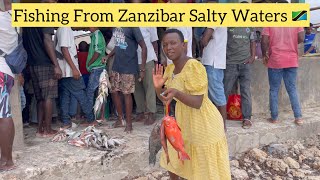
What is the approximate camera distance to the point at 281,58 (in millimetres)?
5191

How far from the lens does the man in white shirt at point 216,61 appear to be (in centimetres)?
466

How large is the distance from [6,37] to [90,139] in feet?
4.54

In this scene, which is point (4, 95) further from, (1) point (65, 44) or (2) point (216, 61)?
(2) point (216, 61)

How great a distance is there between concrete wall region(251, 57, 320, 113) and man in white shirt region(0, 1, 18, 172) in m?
3.54

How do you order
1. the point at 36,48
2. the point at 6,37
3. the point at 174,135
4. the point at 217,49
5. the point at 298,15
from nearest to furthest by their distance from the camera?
the point at 174,135 → the point at 6,37 → the point at 36,48 → the point at 217,49 → the point at 298,15

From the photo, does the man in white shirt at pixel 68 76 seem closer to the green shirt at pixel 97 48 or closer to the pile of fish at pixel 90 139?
the green shirt at pixel 97 48

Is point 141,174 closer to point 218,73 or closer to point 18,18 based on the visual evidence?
point 218,73

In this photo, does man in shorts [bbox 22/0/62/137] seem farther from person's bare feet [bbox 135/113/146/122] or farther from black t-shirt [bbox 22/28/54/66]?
person's bare feet [bbox 135/113/146/122]

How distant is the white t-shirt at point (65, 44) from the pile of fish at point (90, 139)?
0.84 m

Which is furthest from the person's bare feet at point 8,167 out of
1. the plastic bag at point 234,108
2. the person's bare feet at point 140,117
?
the plastic bag at point 234,108

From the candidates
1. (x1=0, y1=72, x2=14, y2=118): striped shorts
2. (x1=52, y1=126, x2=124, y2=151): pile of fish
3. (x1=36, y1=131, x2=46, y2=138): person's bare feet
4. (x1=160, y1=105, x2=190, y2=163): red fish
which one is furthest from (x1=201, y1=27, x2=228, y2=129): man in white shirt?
(x1=0, y1=72, x2=14, y2=118): striped shorts

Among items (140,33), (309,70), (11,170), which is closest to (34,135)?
(11,170)

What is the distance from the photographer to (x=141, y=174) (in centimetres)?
409

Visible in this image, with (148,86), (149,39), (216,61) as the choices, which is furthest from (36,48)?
(216,61)
